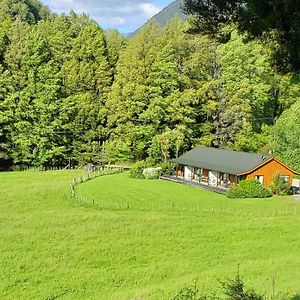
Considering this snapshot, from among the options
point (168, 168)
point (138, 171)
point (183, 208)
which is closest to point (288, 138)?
point (168, 168)

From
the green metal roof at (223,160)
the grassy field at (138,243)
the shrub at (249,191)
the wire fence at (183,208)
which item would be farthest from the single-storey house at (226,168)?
the wire fence at (183,208)

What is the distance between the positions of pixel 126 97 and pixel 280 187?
16.7m

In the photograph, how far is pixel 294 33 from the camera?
7.02 metres

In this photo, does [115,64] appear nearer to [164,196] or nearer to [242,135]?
[242,135]

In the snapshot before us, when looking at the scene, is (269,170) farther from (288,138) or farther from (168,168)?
(168,168)

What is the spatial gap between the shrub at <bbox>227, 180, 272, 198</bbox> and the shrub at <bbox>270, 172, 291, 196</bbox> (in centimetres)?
113

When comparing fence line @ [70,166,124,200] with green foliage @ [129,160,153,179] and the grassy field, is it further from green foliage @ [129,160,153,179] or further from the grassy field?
green foliage @ [129,160,153,179]

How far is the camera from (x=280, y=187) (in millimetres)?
30609

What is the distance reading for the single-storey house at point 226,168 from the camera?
32562mm

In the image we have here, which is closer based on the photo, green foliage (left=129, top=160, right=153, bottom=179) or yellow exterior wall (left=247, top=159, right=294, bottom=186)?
yellow exterior wall (left=247, top=159, right=294, bottom=186)

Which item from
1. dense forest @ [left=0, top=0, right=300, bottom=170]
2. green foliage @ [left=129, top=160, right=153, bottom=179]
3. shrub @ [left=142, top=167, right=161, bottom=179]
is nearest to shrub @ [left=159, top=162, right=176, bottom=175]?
shrub @ [left=142, top=167, right=161, bottom=179]

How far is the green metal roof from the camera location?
3281 centimetres

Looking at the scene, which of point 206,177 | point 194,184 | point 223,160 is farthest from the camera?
point 206,177

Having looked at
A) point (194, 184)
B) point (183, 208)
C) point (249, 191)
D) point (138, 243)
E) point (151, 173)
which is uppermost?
point (151, 173)
